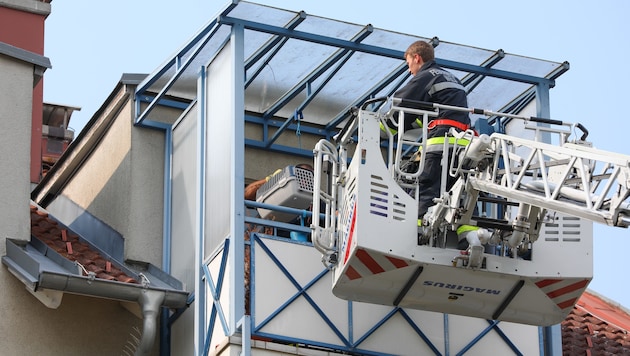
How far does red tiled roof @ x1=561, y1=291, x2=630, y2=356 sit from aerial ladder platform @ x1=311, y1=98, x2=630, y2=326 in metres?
4.56

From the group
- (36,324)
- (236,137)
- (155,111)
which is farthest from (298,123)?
(36,324)

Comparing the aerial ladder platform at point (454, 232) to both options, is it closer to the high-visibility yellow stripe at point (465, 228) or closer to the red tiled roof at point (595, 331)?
the high-visibility yellow stripe at point (465, 228)

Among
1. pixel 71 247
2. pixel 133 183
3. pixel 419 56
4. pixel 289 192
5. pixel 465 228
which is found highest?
pixel 419 56

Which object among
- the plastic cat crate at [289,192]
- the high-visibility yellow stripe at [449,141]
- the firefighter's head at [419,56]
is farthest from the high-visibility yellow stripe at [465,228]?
the plastic cat crate at [289,192]

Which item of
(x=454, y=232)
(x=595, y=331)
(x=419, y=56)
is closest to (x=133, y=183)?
(x=419, y=56)

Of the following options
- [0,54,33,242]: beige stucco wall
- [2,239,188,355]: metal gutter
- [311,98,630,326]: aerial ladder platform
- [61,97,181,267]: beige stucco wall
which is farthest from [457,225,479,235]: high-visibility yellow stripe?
[61,97,181,267]: beige stucco wall

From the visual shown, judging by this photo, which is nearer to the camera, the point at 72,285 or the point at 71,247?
the point at 72,285

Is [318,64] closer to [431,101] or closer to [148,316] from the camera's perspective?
[431,101]

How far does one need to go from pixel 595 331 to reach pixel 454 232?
689 cm

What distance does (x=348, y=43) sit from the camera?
763 inches

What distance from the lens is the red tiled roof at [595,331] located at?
2161 cm

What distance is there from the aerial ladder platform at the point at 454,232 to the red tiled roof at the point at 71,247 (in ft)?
11.6

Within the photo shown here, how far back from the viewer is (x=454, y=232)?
53.2ft

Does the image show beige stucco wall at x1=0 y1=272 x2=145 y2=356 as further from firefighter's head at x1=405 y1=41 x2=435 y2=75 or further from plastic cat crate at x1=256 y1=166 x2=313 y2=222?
firefighter's head at x1=405 y1=41 x2=435 y2=75
